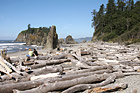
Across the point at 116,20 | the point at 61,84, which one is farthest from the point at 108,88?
the point at 116,20

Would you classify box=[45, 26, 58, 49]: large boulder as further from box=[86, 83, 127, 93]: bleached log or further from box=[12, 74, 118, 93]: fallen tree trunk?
box=[86, 83, 127, 93]: bleached log

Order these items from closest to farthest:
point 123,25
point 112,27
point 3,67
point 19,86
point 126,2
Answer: point 19,86
point 3,67
point 123,25
point 112,27
point 126,2

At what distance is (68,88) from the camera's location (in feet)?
17.3

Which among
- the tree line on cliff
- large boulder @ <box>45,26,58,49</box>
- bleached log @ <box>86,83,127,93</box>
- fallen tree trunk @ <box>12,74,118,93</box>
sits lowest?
bleached log @ <box>86,83,127,93</box>

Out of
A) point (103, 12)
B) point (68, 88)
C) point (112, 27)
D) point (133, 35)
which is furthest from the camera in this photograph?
point (103, 12)

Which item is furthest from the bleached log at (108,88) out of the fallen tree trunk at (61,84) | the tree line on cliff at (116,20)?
the tree line on cliff at (116,20)

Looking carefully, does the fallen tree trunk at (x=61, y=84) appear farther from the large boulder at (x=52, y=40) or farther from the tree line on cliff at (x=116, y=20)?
the tree line on cliff at (x=116, y=20)

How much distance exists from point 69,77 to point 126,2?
259 ft

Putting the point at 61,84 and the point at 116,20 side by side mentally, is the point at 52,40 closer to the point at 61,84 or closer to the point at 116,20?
the point at 61,84

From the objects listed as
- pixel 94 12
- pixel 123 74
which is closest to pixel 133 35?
pixel 123 74

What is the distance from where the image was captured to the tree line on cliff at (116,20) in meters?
47.7

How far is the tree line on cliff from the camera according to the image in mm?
47725

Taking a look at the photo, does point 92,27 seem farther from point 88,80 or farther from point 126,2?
point 88,80

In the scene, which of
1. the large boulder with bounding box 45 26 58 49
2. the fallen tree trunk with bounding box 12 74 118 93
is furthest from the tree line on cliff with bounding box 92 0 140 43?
the fallen tree trunk with bounding box 12 74 118 93
